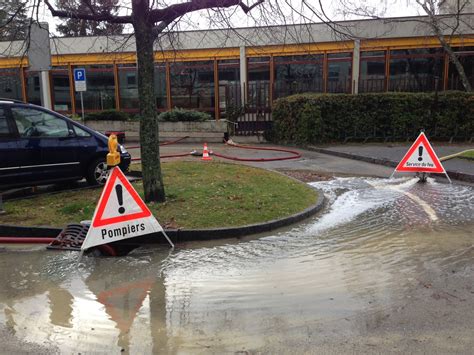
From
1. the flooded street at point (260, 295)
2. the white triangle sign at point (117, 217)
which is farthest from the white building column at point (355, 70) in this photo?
the white triangle sign at point (117, 217)

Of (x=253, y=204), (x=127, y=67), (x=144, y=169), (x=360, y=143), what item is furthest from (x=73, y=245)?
(x=127, y=67)

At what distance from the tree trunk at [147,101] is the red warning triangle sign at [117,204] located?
153 cm

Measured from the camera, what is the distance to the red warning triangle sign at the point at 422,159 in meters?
10.5

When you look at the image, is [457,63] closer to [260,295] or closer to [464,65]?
[464,65]

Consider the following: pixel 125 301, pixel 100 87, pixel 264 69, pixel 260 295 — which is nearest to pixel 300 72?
pixel 264 69

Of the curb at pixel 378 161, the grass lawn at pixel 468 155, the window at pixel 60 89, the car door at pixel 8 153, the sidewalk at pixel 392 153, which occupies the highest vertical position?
the window at pixel 60 89

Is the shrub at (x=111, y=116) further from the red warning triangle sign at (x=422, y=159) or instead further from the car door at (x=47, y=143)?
the red warning triangle sign at (x=422, y=159)

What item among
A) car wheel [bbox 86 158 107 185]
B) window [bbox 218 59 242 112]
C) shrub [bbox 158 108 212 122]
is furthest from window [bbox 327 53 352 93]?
car wheel [bbox 86 158 107 185]

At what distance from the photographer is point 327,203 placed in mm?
8719

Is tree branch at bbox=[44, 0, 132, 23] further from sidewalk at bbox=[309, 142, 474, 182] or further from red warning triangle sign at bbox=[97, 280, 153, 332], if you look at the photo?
sidewalk at bbox=[309, 142, 474, 182]

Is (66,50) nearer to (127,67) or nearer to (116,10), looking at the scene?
(127,67)

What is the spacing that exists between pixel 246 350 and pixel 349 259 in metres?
2.43

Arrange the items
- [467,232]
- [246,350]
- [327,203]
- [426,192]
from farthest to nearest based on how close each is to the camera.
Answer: [426,192] < [327,203] < [467,232] < [246,350]

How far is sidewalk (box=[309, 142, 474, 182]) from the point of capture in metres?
11.3
